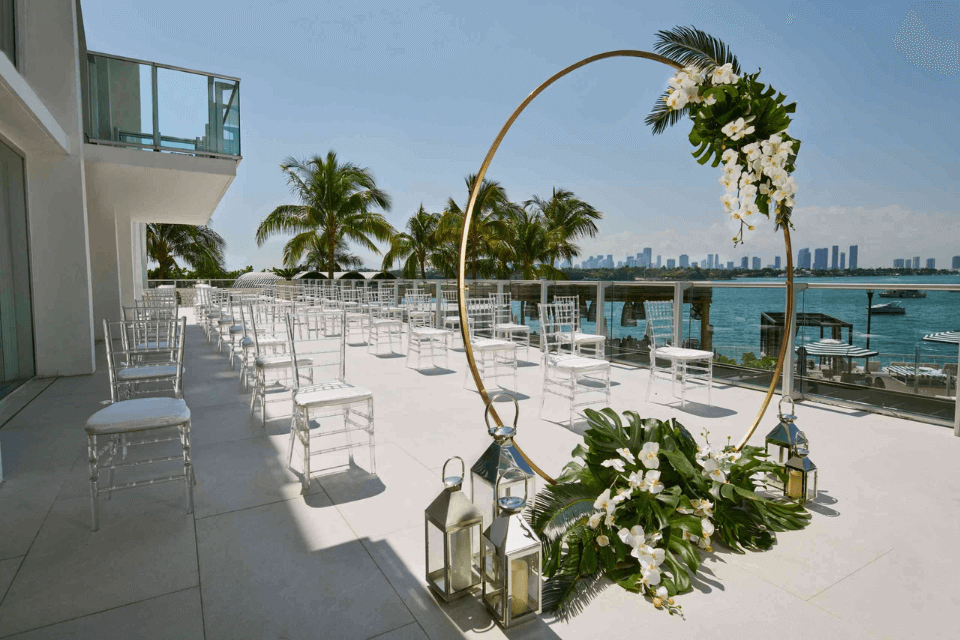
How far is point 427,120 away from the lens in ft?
90.8

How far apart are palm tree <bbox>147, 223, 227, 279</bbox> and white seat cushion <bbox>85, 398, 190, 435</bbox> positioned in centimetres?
2345

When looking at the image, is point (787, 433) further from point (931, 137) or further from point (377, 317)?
point (931, 137)

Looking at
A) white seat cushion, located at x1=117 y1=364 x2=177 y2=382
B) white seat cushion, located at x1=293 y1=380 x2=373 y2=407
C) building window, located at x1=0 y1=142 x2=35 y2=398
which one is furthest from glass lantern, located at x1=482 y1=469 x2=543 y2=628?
building window, located at x1=0 y1=142 x2=35 y2=398

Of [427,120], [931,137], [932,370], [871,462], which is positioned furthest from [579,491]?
[931,137]

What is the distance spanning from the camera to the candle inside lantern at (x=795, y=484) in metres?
2.66

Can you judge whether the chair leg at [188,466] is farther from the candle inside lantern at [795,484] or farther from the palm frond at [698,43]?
the palm frond at [698,43]

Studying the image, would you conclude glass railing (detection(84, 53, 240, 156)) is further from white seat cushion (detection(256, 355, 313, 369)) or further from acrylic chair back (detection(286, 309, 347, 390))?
white seat cushion (detection(256, 355, 313, 369))

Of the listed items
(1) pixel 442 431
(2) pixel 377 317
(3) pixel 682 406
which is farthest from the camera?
(2) pixel 377 317

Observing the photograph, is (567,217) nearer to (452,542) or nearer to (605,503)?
(605,503)

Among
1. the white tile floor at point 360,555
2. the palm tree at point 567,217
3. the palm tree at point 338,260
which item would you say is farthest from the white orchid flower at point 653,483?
the palm tree at point 338,260

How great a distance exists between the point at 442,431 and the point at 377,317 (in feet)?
24.8

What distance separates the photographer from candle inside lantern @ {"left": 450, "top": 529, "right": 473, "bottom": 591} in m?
1.89

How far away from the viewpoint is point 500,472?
74.2 inches

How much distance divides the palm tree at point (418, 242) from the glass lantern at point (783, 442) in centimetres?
1941
